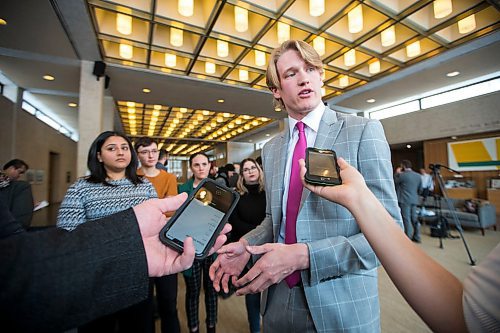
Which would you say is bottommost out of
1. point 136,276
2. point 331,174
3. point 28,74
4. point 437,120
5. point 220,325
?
point 220,325

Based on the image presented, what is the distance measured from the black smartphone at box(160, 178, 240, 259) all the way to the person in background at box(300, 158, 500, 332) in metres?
0.44

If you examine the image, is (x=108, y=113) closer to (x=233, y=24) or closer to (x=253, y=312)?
(x=233, y=24)

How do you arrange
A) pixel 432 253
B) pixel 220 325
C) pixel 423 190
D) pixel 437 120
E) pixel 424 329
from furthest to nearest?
pixel 437 120 → pixel 423 190 → pixel 432 253 → pixel 220 325 → pixel 424 329

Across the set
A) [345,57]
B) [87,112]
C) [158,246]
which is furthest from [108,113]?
[158,246]

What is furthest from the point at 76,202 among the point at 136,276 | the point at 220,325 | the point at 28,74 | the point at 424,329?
the point at 28,74

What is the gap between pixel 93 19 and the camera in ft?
11.6

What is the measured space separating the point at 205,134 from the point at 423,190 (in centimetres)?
1028

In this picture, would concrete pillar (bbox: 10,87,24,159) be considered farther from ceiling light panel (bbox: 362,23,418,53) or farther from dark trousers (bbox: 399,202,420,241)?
dark trousers (bbox: 399,202,420,241)

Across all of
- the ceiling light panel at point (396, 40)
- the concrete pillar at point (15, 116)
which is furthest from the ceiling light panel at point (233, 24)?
the concrete pillar at point (15, 116)

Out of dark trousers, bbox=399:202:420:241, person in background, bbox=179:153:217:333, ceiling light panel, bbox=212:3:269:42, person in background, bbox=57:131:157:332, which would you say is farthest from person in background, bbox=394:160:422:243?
person in background, bbox=57:131:157:332

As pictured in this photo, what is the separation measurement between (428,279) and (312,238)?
0.41m

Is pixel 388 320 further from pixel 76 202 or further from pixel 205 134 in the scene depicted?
pixel 205 134

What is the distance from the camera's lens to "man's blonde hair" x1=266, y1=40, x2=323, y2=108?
104 centimetres

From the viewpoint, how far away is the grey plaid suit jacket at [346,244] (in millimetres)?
744
